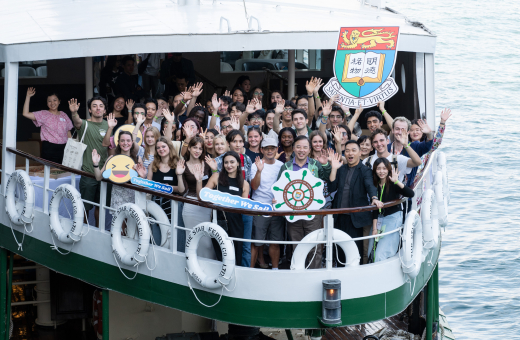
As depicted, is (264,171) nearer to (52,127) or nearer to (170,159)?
(170,159)

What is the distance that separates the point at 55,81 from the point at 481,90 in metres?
28.8

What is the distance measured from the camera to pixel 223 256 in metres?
6.58

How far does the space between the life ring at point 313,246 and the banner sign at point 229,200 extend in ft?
1.73

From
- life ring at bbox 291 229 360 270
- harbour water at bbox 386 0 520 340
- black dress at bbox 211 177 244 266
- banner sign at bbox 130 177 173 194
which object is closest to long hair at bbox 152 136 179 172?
banner sign at bbox 130 177 173 194

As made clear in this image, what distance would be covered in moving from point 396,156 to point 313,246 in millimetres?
1507

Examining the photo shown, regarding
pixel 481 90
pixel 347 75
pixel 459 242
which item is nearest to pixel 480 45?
pixel 481 90

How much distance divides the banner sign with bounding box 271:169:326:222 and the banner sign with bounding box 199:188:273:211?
18 centimetres

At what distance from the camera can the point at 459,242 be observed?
22.5m

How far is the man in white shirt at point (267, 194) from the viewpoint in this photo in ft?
22.6

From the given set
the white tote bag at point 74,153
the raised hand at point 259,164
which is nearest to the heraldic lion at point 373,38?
the raised hand at point 259,164

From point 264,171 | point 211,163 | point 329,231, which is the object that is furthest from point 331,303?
point 211,163

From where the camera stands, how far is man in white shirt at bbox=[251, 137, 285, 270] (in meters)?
6.90

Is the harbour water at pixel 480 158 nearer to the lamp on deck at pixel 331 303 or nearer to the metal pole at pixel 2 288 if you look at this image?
the lamp on deck at pixel 331 303

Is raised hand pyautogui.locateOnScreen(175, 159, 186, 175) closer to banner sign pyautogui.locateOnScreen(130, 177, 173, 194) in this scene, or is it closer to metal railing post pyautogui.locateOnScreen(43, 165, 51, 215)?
banner sign pyautogui.locateOnScreen(130, 177, 173, 194)
